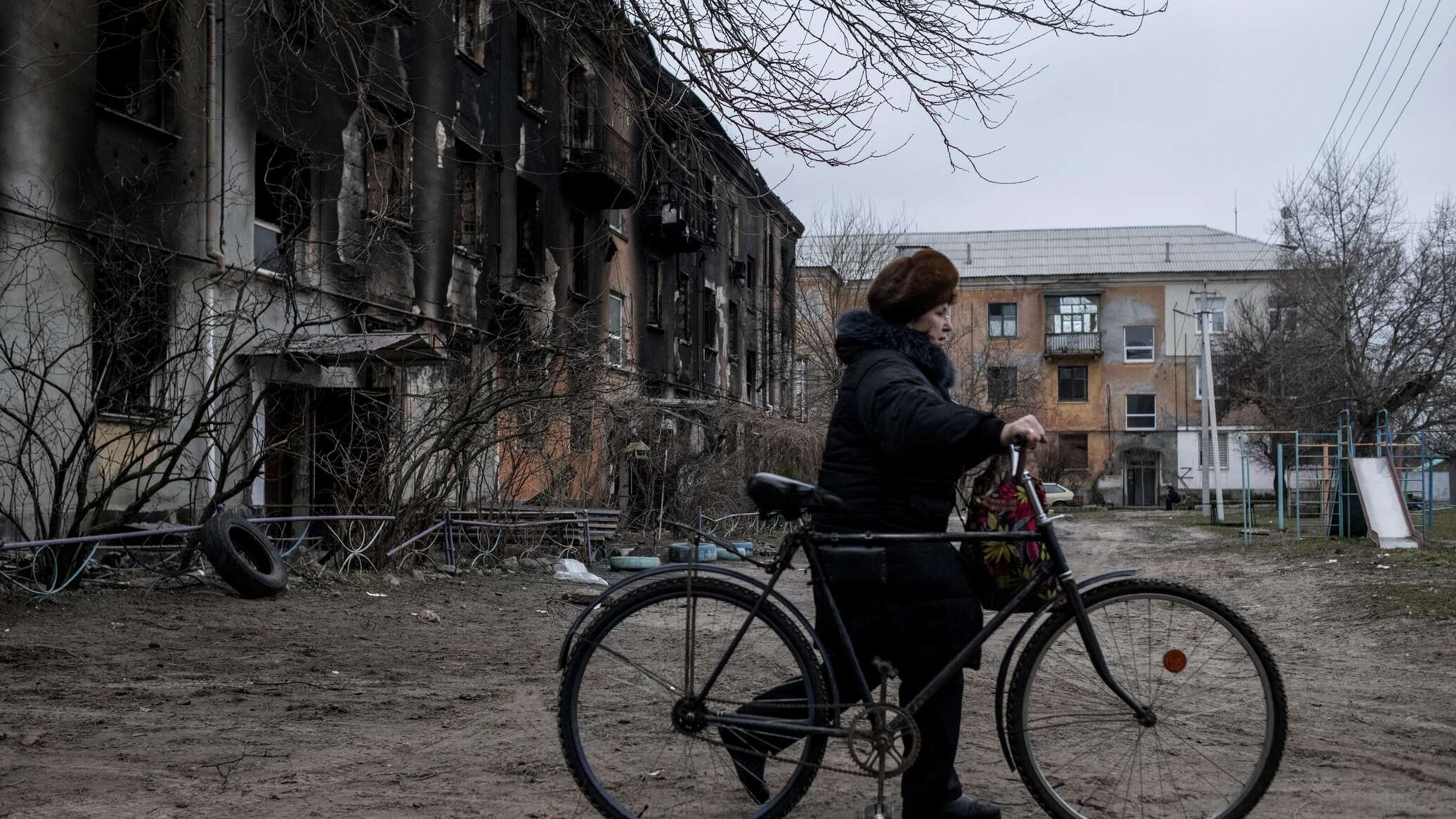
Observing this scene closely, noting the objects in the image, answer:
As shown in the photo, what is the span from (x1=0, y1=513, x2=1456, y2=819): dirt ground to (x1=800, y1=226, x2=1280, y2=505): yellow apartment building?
148 ft

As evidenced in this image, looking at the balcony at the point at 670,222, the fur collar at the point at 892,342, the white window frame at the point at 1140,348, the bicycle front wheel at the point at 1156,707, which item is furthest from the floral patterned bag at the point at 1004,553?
the white window frame at the point at 1140,348

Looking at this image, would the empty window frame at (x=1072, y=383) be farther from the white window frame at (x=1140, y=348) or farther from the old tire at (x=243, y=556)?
the old tire at (x=243, y=556)

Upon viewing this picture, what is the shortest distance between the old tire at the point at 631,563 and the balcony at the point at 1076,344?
4357 centimetres

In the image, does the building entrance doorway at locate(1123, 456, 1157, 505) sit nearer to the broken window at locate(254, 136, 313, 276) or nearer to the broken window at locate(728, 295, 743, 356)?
the broken window at locate(728, 295, 743, 356)

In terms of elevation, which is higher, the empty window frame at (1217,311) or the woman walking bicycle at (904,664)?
the empty window frame at (1217,311)

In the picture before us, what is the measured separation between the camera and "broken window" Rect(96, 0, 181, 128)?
42.7ft

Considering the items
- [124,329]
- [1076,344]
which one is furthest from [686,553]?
[1076,344]

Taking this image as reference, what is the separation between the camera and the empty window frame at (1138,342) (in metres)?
56.6

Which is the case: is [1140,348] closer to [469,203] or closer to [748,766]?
[469,203]

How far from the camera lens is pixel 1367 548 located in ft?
57.8

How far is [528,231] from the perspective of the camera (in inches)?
Answer: 910

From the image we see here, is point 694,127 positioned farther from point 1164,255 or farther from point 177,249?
point 1164,255

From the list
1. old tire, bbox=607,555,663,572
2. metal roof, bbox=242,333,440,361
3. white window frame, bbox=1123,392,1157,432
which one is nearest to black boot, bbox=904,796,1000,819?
metal roof, bbox=242,333,440,361

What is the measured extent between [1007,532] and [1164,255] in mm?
58514
